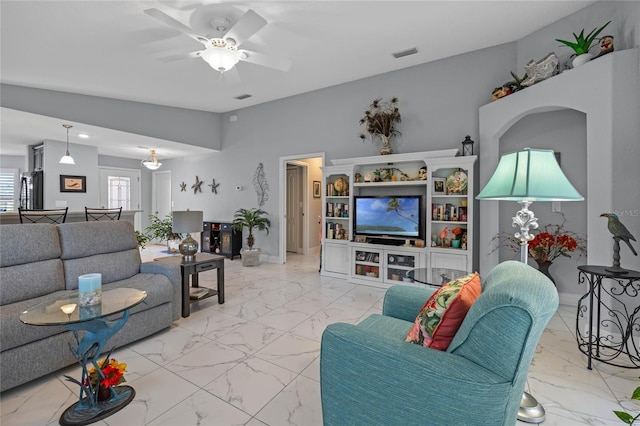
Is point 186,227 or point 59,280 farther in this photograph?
point 186,227

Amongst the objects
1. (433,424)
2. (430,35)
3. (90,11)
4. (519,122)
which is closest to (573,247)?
(519,122)

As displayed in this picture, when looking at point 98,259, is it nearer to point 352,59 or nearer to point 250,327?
point 250,327

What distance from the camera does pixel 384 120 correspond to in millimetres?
4445

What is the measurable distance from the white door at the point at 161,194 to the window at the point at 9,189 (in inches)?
122

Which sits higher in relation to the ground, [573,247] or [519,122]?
[519,122]

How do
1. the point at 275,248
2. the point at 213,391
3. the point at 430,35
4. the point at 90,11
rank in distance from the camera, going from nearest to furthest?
the point at 213,391 < the point at 90,11 < the point at 430,35 < the point at 275,248

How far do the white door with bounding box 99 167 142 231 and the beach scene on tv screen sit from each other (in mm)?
6736

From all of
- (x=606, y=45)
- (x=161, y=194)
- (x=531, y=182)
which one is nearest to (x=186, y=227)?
(x=531, y=182)

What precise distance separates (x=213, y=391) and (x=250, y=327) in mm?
969

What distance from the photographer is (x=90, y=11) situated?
2.71 meters

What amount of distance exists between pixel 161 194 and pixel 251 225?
431 centimetres

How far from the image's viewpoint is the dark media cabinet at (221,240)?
6.39m

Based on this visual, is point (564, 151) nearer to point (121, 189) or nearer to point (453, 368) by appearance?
point (453, 368)

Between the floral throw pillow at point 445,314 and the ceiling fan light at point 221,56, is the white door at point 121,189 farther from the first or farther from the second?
the floral throw pillow at point 445,314
